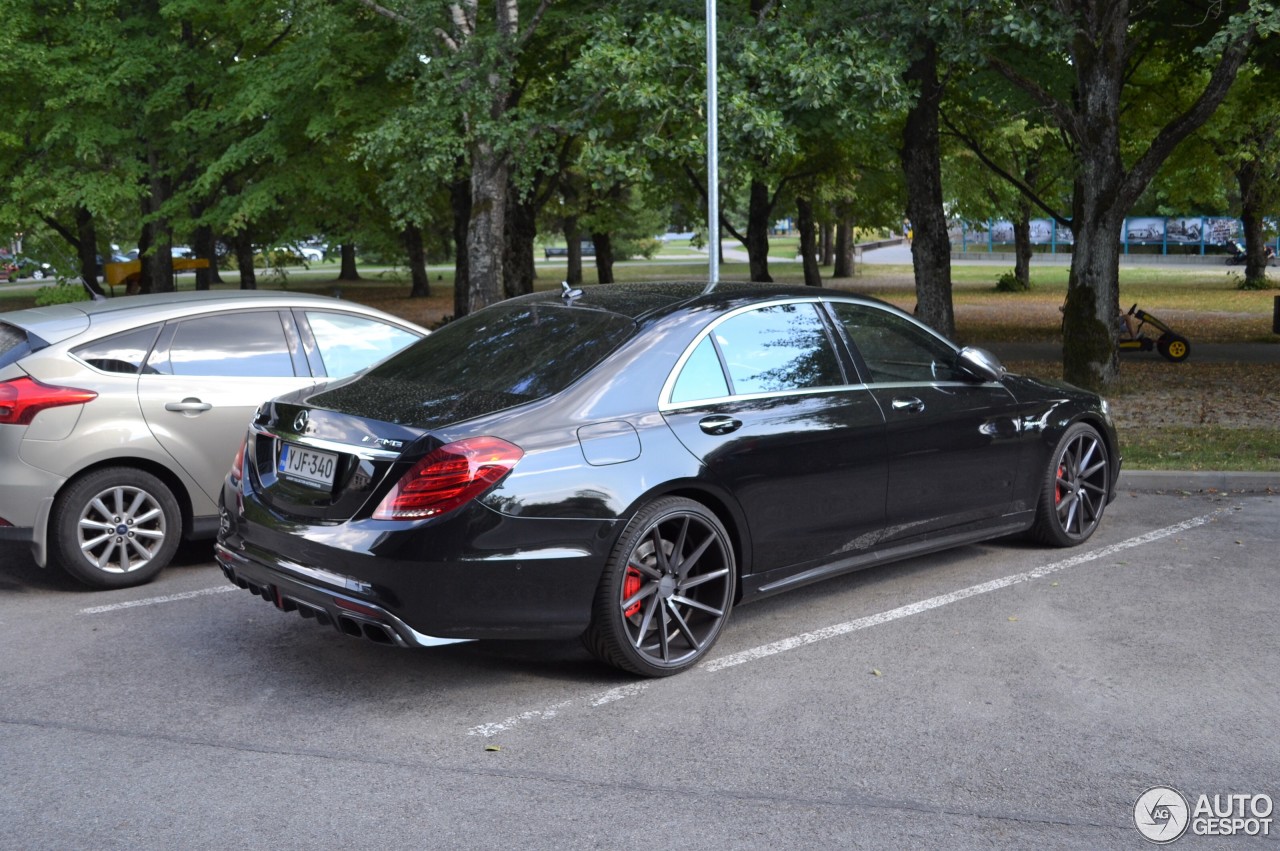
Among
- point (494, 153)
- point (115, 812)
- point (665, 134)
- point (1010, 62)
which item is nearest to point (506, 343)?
point (115, 812)

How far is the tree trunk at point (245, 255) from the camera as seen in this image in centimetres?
3487

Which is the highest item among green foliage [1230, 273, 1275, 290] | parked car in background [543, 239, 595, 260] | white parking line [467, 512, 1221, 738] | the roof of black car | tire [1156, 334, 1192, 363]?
parked car in background [543, 239, 595, 260]

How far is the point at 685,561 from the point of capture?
18.4 ft

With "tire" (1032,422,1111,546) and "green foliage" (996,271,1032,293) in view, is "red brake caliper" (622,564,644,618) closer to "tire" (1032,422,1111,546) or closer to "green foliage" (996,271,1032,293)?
"tire" (1032,422,1111,546)

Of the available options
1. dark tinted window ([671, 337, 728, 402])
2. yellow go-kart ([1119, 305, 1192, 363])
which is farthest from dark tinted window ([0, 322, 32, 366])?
yellow go-kart ([1119, 305, 1192, 363])

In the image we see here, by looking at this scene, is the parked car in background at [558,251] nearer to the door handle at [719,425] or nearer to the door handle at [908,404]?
the door handle at [908,404]

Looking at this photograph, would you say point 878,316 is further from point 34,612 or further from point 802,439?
point 34,612

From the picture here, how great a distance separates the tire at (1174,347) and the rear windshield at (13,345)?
1649 centimetres

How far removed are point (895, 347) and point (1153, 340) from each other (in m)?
14.2

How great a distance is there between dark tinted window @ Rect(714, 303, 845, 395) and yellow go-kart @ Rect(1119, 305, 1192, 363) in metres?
14.4

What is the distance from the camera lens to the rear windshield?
6969 mm

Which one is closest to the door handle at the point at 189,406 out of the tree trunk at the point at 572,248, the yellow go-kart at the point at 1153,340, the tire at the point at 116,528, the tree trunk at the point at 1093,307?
the tire at the point at 116,528

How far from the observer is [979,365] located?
6.95 meters

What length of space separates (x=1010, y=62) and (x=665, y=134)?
5.52 metres
